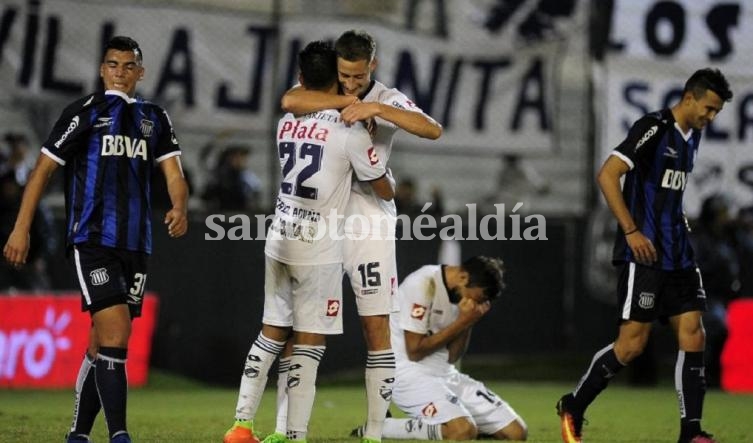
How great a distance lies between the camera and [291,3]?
15.2m

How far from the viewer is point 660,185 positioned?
780 centimetres

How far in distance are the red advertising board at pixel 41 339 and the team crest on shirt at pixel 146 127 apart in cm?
638

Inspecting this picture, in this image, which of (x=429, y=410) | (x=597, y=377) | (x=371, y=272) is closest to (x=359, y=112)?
(x=371, y=272)

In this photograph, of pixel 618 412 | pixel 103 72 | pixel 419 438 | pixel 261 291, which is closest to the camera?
pixel 103 72

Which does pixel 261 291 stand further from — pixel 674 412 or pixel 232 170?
pixel 674 412

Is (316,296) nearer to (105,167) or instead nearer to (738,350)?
(105,167)

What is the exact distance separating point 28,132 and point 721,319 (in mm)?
7695

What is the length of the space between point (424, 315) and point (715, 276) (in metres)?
6.79

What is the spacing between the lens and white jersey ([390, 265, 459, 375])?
8.92 m

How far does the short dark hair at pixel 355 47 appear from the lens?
688 cm

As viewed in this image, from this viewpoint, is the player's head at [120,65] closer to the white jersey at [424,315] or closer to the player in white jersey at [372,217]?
the player in white jersey at [372,217]

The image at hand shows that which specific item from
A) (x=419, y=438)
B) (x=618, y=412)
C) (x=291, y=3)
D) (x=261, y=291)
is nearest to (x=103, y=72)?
(x=419, y=438)

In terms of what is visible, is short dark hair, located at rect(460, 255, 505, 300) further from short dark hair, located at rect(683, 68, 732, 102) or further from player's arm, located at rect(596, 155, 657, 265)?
short dark hair, located at rect(683, 68, 732, 102)

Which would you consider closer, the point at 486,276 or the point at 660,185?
the point at 660,185
